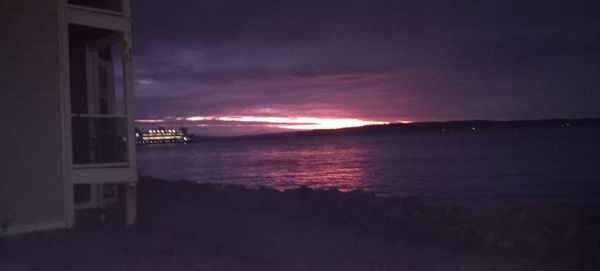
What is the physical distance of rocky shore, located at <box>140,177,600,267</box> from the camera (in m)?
11.4

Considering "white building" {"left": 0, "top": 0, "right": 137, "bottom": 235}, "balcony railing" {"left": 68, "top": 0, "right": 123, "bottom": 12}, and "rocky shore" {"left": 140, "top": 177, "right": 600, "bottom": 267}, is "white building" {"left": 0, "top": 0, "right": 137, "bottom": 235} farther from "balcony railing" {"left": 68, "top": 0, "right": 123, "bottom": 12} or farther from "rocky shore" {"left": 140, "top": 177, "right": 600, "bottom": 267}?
"rocky shore" {"left": 140, "top": 177, "right": 600, "bottom": 267}

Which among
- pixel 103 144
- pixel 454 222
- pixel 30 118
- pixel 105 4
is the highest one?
pixel 105 4

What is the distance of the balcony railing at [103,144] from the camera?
10.8m

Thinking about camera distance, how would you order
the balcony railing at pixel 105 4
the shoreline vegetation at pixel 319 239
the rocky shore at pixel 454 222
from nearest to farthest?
the shoreline vegetation at pixel 319 239, the balcony railing at pixel 105 4, the rocky shore at pixel 454 222

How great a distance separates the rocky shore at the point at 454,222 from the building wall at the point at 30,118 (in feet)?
21.2

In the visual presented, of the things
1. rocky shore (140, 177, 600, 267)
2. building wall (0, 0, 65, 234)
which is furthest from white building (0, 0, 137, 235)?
rocky shore (140, 177, 600, 267)

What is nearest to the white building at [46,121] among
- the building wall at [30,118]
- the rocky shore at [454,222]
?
the building wall at [30,118]

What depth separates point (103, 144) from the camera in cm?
1083

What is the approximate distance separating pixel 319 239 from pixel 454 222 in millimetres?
4064

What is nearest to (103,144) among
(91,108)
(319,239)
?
(91,108)

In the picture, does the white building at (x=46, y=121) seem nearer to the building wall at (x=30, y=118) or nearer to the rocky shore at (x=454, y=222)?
the building wall at (x=30, y=118)

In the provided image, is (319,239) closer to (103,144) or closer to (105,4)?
(103,144)

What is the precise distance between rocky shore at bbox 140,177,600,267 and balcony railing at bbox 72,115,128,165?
529cm

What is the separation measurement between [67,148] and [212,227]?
138 inches
